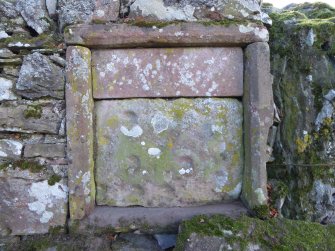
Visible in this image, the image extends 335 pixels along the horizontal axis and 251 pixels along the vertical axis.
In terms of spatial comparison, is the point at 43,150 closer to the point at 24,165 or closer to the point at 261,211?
the point at 24,165

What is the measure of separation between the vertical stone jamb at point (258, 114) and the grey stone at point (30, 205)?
4.66 ft

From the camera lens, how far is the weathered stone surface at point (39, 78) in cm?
221

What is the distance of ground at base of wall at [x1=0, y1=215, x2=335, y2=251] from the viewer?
6.41 feet

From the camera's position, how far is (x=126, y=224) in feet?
7.32

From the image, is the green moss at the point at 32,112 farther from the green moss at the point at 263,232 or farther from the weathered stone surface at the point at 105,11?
the green moss at the point at 263,232

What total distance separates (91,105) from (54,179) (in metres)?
0.61

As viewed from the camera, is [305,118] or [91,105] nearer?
[91,105]

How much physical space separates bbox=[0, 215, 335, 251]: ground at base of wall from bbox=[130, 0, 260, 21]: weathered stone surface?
4.85 feet

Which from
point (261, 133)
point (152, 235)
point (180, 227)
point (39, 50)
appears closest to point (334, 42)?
point (261, 133)

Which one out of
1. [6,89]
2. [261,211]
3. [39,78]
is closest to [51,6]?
[39,78]

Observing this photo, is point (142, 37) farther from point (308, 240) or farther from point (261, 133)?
point (308, 240)

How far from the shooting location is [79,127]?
7.24 feet

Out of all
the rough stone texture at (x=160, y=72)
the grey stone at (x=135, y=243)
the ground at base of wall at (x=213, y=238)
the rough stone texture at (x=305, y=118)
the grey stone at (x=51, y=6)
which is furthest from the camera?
the rough stone texture at (x=305, y=118)

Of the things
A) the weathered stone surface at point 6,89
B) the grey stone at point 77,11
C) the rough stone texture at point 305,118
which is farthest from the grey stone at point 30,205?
the rough stone texture at point 305,118
